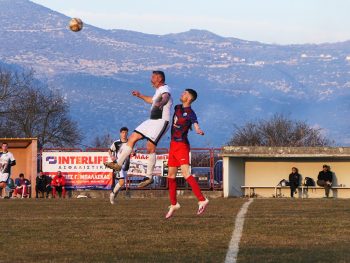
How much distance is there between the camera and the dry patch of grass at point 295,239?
10.3 m

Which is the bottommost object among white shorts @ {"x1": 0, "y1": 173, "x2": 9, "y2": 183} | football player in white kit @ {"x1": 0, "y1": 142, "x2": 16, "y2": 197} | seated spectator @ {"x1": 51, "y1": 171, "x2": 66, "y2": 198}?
seated spectator @ {"x1": 51, "y1": 171, "x2": 66, "y2": 198}

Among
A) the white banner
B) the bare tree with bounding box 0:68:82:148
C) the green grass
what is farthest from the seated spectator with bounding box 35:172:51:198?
the bare tree with bounding box 0:68:82:148

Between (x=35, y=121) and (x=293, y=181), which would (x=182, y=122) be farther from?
(x=35, y=121)

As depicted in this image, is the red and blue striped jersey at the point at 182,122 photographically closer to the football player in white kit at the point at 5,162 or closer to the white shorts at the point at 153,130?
the white shorts at the point at 153,130

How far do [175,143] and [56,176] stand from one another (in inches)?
1029

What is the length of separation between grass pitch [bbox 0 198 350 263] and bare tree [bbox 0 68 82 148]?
62.8 meters

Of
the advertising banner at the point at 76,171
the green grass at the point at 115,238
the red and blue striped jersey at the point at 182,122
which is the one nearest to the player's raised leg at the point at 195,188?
the green grass at the point at 115,238

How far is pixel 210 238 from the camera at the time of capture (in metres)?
12.2

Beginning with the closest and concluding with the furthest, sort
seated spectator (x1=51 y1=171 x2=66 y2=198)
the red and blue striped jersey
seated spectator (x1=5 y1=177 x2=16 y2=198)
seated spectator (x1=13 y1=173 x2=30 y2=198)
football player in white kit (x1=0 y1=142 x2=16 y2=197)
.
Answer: the red and blue striped jersey → football player in white kit (x1=0 y1=142 x2=16 y2=197) → seated spectator (x1=5 y1=177 x2=16 y2=198) → seated spectator (x1=13 y1=173 x2=30 y2=198) → seated spectator (x1=51 y1=171 x2=66 y2=198)

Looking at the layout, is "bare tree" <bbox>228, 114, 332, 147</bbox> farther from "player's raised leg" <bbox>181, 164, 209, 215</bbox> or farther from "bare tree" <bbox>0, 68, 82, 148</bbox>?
"player's raised leg" <bbox>181, 164, 209, 215</bbox>

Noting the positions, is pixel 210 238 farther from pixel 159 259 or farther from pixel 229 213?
pixel 229 213

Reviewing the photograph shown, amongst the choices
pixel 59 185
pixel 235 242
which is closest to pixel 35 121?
pixel 59 185

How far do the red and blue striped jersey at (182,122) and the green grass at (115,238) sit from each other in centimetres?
120

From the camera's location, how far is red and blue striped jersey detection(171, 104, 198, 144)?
16.3 metres
